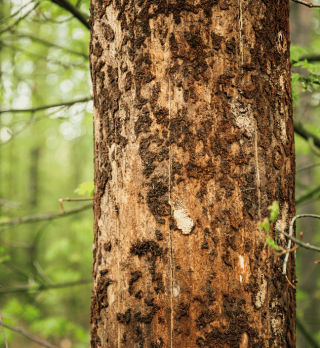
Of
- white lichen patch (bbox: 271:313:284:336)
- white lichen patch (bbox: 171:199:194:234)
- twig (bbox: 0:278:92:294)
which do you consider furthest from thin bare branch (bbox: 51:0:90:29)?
twig (bbox: 0:278:92:294)

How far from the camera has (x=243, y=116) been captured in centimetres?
114

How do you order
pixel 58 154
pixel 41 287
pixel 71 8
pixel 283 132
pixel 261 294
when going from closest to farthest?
pixel 261 294 → pixel 283 132 → pixel 71 8 → pixel 41 287 → pixel 58 154

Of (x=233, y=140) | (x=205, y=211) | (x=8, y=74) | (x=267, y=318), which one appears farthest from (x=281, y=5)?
(x=8, y=74)

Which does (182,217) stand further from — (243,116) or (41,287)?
(41,287)

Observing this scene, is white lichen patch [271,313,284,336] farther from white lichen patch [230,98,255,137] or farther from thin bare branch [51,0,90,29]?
thin bare branch [51,0,90,29]

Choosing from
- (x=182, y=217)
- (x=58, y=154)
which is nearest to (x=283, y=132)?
(x=182, y=217)

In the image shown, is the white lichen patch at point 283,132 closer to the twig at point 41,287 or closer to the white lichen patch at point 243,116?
the white lichen patch at point 243,116

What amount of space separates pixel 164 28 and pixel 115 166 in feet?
2.06

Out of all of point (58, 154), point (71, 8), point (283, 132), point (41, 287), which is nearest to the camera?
point (283, 132)

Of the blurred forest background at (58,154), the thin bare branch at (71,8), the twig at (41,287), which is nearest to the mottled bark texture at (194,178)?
the blurred forest background at (58,154)

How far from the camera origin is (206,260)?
3.49 feet

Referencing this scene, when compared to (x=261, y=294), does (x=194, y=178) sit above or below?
above

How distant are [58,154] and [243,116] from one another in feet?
54.5

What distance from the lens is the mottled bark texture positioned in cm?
106
